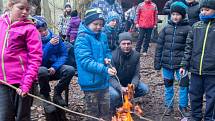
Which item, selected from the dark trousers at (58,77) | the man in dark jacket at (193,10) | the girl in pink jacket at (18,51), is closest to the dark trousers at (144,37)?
the man in dark jacket at (193,10)

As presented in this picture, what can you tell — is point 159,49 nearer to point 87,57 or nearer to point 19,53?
point 87,57

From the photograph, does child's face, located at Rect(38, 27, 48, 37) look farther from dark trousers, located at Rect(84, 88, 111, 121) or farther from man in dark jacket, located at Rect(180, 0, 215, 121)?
man in dark jacket, located at Rect(180, 0, 215, 121)

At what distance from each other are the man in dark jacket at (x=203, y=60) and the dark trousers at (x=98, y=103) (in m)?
1.31

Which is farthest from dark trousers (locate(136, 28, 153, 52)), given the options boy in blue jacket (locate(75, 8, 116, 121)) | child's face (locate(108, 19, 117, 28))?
boy in blue jacket (locate(75, 8, 116, 121))

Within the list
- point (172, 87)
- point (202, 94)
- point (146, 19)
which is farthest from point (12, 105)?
point (146, 19)

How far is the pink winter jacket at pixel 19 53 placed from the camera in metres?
4.60

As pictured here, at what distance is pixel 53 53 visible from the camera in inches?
250

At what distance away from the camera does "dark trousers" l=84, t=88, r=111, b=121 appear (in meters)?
5.94

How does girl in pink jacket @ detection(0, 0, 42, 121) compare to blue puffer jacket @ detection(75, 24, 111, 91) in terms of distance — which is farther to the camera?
blue puffer jacket @ detection(75, 24, 111, 91)

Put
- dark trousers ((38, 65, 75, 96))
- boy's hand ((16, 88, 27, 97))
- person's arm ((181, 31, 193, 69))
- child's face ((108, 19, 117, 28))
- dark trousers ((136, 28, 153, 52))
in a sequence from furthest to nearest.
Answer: dark trousers ((136, 28, 153, 52)), child's face ((108, 19, 117, 28)), dark trousers ((38, 65, 75, 96)), person's arm ((181, 31, 193, 69)), boy's hand ((16, 88, 27, 97))

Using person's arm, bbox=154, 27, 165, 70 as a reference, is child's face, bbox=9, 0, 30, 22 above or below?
above

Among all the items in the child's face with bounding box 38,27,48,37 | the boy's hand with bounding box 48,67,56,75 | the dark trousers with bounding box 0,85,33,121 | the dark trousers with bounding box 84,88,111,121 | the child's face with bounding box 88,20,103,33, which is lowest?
the dark trousers with bounding box 84,88,111,121

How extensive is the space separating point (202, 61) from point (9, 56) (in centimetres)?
279

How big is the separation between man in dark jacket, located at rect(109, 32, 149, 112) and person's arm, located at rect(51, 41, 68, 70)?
87 centimetres
